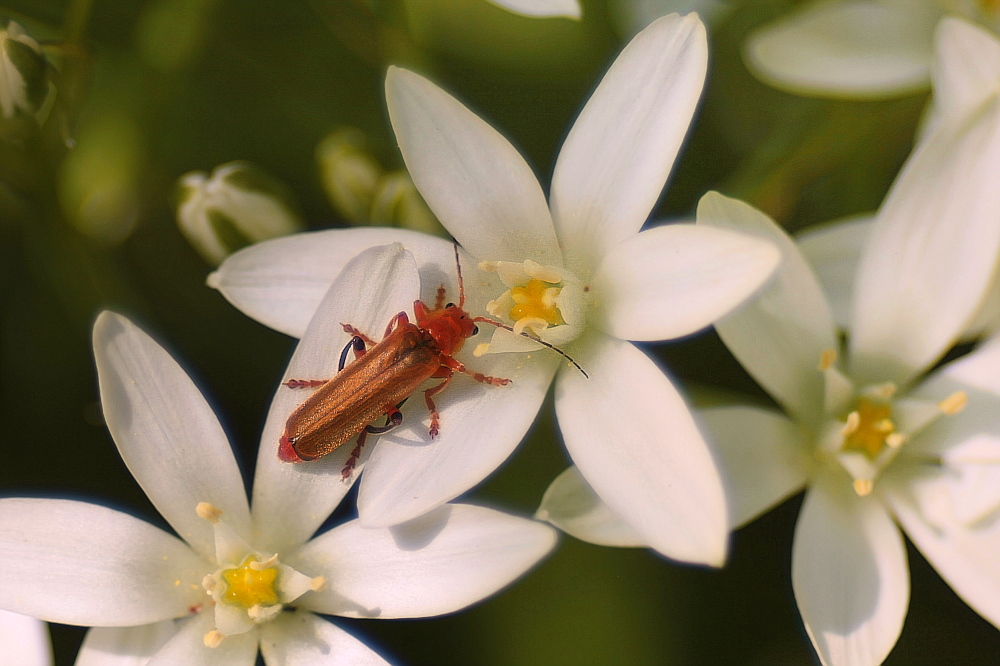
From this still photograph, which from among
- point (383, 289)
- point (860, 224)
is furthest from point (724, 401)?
point (383, 289)

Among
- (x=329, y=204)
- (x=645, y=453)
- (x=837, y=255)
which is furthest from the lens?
(x=329, y=204)

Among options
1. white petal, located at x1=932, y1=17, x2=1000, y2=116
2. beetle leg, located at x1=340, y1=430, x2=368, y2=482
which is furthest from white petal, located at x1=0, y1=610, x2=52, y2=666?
white petal, located at x1=932, y1=17, x2=1000, y2=116

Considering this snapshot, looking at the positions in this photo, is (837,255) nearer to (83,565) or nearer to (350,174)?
(350,174)

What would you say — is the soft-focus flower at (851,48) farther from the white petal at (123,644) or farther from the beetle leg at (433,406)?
the white petal at (123,644)

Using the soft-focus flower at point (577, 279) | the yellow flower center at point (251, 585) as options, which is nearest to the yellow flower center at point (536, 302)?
the soft-focus flower at point (577, 279)

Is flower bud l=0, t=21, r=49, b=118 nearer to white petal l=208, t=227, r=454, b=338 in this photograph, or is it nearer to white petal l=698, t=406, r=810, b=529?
white petal l=208, t=227, r=454, b=338

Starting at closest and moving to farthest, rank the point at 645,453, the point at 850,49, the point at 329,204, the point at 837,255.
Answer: the point at 645,453, the point at 837,255, the point at 850,49, the point at 329,204

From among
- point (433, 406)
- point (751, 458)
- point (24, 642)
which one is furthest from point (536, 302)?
point (24, 642)
